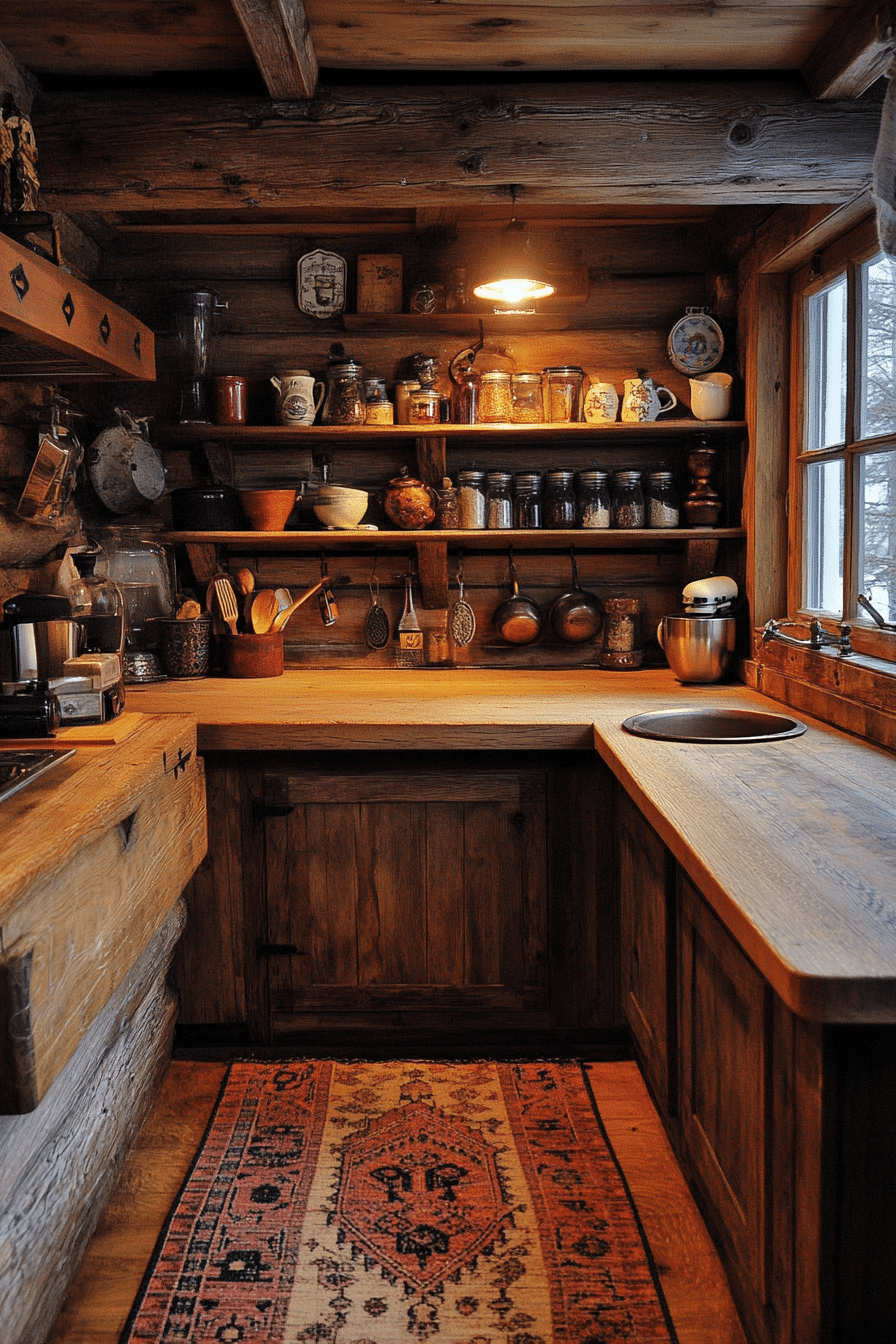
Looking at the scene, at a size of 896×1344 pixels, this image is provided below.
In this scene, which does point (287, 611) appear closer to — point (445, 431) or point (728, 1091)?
point (445, 431)

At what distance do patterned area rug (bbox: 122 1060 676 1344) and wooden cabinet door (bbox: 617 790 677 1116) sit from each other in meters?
0.26

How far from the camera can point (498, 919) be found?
266 centimetres

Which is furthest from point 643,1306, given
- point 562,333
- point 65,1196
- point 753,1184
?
point 562,333

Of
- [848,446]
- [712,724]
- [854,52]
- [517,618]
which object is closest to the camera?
[854,52]

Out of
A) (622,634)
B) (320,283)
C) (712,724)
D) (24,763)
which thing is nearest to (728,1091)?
(712,724)

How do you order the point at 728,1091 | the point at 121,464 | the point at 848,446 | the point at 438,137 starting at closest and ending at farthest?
the point at 728,1091 → the point at 438,137 → the point at 848,446 → the point at 121,464

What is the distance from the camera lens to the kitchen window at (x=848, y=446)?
2.34m

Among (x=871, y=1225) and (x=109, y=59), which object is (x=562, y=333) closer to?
(x=109, y=59)

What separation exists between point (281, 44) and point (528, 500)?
1.46m

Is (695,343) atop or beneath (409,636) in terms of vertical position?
atop

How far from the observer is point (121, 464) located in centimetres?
310

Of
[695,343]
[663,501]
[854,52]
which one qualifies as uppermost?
[854,52]

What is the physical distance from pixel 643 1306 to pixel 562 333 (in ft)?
8.50

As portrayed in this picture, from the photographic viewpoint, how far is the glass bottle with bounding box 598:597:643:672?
10.7 feet
